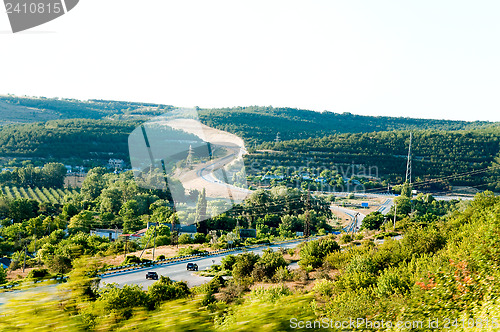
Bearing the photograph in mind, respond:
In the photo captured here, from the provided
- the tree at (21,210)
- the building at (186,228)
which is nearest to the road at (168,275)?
the building at (186,228)

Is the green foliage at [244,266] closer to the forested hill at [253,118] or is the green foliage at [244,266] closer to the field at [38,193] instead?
the field at [38,193]

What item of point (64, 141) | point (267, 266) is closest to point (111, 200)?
point (267, 266)

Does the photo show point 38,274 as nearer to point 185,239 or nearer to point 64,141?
point 185,239

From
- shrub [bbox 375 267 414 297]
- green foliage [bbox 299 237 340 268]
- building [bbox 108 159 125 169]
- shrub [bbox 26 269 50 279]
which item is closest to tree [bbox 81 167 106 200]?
building [bbox 108 159 125 169]

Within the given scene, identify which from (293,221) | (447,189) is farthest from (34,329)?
(447,189)

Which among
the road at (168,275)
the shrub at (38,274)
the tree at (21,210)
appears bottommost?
the tree at (21,210)
